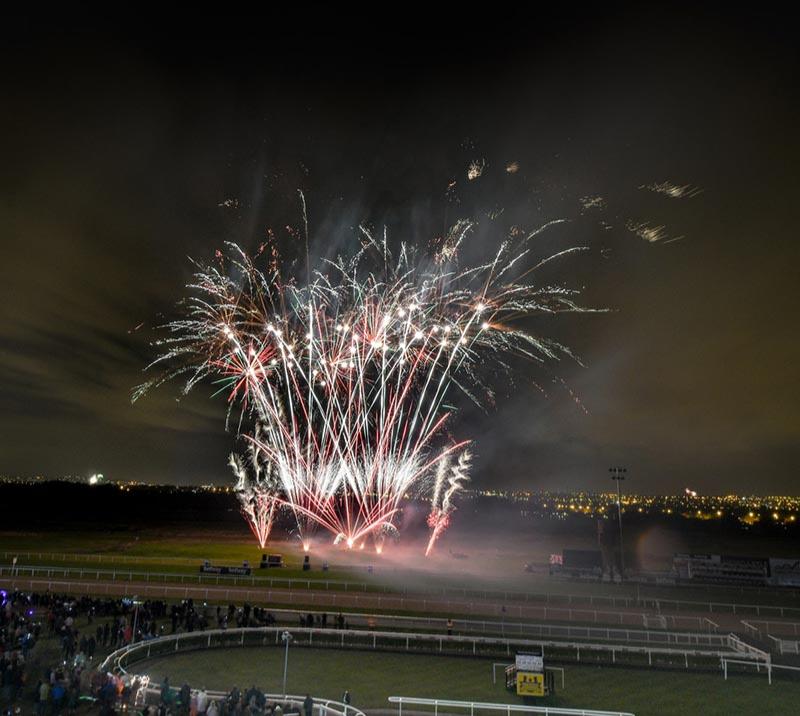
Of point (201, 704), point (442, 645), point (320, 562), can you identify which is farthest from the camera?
point (320, 562)

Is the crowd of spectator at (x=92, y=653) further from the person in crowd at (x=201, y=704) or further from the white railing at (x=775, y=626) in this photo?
the white railing at (x=775, y=626)

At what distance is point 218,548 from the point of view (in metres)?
54.9

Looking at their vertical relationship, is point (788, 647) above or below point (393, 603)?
below

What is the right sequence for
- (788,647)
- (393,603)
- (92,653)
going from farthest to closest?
(393,603) < (788,647) < (92,653)

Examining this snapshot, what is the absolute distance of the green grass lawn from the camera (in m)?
18.5

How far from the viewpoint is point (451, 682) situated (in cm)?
1989

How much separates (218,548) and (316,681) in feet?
126

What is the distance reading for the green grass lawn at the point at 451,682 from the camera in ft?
60.5

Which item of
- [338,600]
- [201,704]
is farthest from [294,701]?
[338,600]

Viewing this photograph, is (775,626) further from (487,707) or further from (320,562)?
(320,562)

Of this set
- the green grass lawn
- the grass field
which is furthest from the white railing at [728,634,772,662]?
the grass field

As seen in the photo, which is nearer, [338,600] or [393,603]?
[393,603]

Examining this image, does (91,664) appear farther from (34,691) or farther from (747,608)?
(747,608)

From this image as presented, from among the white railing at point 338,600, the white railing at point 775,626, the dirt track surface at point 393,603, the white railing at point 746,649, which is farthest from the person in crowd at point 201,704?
the white railing at point 775,626
